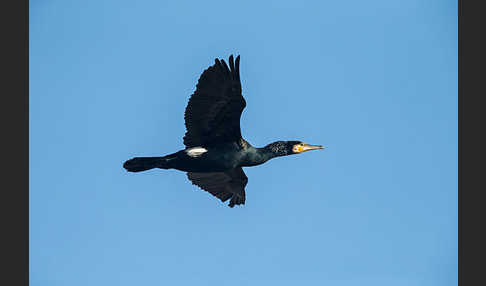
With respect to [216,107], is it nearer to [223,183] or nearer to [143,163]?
[143,163]

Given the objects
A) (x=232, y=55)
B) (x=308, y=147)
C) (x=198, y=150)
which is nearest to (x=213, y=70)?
(x=232, y=55)

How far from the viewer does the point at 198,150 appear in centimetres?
1478

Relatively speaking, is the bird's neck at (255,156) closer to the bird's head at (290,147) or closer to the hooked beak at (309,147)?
the bird's head at (290,147)

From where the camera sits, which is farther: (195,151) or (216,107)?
(195,151)

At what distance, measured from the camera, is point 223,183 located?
54.6 ft

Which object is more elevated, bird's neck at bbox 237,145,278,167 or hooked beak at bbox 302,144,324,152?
hooked beak at bbox 302,144,324,152

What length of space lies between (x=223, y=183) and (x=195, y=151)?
2.09 m

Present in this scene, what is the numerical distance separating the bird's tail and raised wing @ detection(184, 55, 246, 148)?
Answer: 2.48 ft

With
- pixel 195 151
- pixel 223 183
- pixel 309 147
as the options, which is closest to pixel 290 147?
pixel 309 147

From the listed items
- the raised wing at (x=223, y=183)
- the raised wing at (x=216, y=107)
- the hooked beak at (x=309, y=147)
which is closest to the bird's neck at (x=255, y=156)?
the raised wing at (x=216, y=107)

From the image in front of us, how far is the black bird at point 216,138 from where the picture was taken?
14188mm

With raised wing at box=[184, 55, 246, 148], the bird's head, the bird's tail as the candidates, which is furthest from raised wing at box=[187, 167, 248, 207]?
the bird's tail

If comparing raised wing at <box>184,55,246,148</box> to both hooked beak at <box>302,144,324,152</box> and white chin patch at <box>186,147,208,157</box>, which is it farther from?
hooked beak at <box>302,144,324,152</box>

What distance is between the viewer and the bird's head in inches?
597
